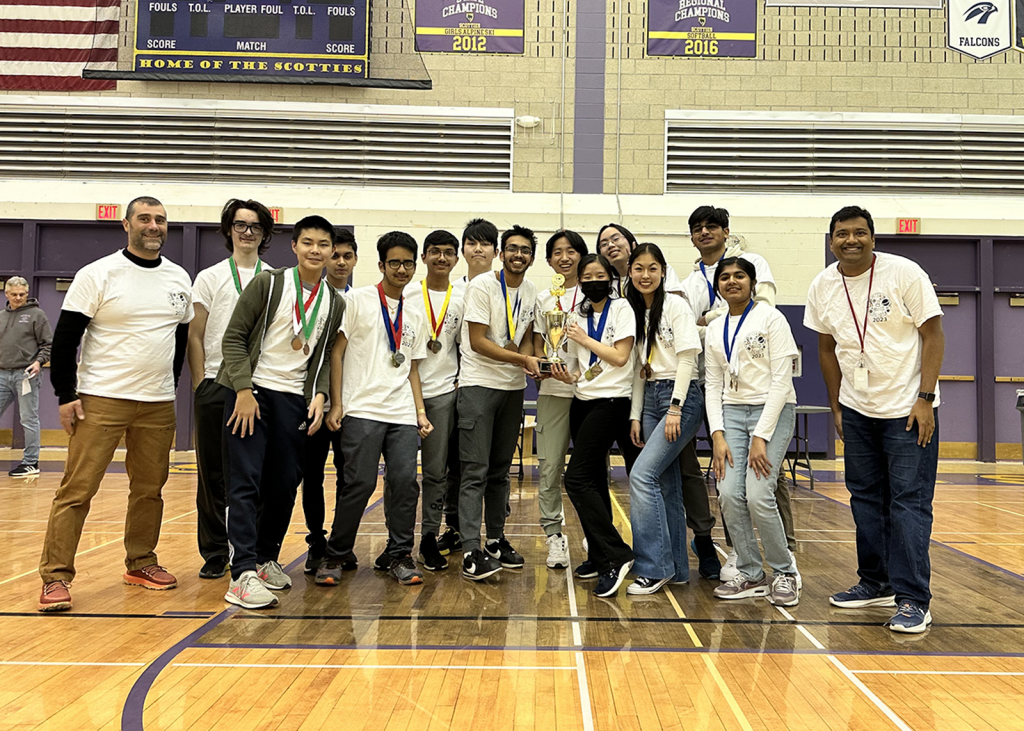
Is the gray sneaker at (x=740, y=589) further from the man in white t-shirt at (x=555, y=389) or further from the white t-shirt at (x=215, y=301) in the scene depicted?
the white t-shirt at (x=215, y=301)

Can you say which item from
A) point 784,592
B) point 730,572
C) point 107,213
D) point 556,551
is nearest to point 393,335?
point 556,551

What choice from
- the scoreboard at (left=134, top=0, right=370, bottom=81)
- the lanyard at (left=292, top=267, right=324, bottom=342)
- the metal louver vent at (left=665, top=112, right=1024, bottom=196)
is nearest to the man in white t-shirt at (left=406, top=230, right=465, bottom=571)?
the lanyard at (left=292, top=267, right=324, bottom=342)

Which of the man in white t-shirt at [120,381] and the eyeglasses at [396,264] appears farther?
the eyeglasses at [396,264]

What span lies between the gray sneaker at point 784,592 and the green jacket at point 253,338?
7.54 ft

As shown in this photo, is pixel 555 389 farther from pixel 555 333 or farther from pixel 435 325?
pixel 435 325

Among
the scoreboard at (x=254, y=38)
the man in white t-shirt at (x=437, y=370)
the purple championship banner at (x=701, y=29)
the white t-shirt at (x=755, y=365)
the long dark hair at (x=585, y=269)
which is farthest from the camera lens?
the purple championship banner at (x=701, y=29)

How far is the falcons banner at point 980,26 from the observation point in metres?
10.8

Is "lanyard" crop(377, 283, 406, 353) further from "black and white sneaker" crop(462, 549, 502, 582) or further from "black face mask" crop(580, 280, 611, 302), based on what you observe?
"black and white sneaker" crop(462, 549, 502, 582)

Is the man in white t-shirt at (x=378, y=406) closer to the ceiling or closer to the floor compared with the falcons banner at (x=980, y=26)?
closer to the floor

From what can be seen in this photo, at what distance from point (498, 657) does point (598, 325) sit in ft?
5.54

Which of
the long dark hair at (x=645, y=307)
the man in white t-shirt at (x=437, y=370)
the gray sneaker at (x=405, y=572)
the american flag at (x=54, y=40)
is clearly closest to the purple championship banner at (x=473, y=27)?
the american flag at (x=54, y=40)

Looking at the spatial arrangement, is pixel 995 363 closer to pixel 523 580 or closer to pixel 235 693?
pixel 523 580

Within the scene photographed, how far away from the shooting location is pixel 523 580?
4.11 metres

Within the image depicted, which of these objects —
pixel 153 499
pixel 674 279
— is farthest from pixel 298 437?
pixel 674 279
